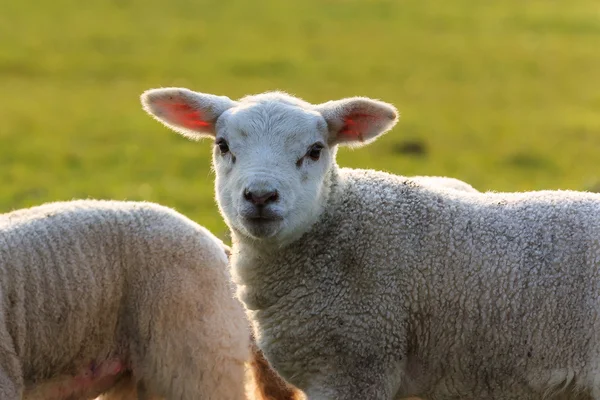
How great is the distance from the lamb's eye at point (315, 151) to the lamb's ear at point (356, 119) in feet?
0.55

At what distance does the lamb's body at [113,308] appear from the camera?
250 inches

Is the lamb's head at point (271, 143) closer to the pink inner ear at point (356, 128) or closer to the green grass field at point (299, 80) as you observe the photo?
the pink inner ear at point (356, 128)

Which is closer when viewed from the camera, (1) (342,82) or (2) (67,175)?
(2) (67,175)

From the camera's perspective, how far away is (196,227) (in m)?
6.80

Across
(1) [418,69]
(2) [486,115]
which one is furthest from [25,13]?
(2) [486,115]

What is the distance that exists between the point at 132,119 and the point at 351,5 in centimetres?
1698

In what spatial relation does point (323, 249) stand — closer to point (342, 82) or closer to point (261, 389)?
point (261, 389)

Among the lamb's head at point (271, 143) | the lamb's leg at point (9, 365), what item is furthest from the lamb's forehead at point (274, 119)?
the lamb's leg at point (9, 365)

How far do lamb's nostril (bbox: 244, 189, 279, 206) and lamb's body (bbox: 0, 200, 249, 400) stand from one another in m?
1.40

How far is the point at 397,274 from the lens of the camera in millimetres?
5473

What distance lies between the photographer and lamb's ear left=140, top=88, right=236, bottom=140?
5.95 meters

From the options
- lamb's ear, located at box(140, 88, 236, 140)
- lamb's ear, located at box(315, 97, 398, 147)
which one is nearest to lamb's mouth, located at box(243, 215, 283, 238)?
lamb's ear, located at box(315, 97, 398, 147)

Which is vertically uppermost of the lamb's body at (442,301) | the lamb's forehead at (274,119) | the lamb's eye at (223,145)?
the lamb's forehead at (274,119)

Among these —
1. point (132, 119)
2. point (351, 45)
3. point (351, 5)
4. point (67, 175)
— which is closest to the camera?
point (67, 175)
